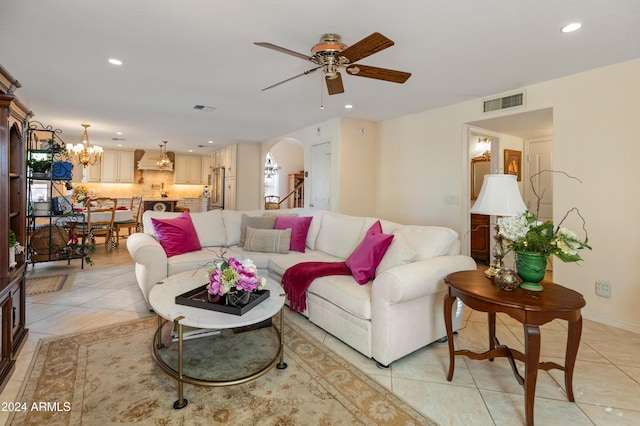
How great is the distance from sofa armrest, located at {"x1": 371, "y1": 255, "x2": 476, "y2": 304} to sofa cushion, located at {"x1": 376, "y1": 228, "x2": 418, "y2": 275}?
0.37ft

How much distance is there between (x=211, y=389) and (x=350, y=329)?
3.34ft

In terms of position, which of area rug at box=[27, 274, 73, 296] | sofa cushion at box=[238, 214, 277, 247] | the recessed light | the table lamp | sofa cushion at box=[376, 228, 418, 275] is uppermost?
the recessed light

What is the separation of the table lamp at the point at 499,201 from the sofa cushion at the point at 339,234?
1398 millimetres

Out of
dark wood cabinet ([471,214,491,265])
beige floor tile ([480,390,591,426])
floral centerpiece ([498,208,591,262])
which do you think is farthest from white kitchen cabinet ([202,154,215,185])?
beige floor tile ([480,390,591,426])

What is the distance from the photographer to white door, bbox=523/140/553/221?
495cm

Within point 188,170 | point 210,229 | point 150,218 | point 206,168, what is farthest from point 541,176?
point 188,170

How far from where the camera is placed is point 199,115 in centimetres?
518

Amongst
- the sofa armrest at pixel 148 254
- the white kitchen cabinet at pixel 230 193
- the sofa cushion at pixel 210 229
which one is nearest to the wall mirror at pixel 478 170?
the sofa cushion at pixel 210 229

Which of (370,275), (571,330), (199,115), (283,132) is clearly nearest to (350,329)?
(370,275)

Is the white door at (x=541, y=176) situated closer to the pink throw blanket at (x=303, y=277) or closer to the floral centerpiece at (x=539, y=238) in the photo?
the floral centerpiece at (x=539, y=238)

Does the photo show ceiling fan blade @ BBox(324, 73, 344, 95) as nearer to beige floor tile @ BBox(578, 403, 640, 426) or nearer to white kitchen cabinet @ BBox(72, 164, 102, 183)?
beige floor tile @ BBox(578, 403, 640, 426)

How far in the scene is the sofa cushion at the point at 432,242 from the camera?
2510mm

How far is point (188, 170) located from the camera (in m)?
10.3

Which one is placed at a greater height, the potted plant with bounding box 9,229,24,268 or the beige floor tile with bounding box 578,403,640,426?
the potted plant with bounding box 9,229,24,268
